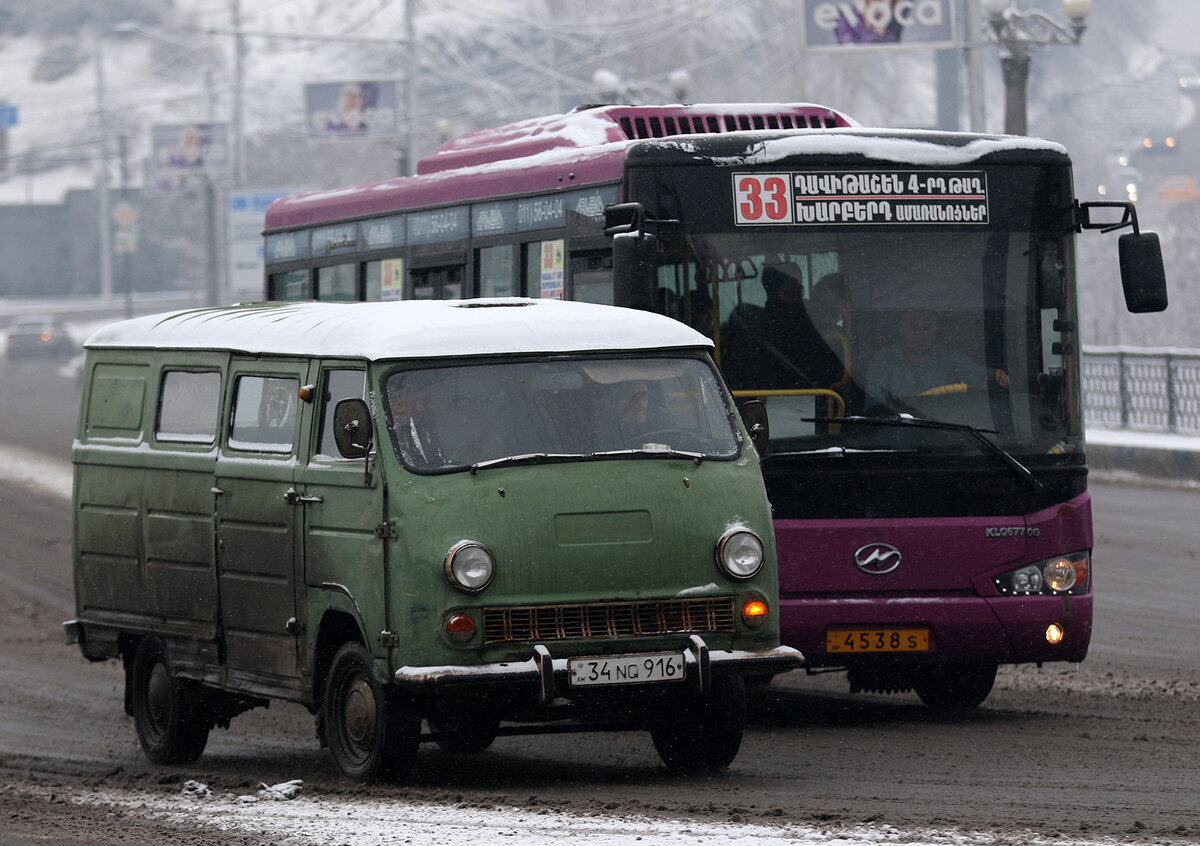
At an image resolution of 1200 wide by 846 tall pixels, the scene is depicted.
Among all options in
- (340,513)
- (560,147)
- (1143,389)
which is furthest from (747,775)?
(1143,389)

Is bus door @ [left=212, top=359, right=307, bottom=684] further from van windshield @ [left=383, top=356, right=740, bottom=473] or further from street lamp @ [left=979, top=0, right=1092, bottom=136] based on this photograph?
street lamp @ [left=979, top=0, right=1092, bottom=136]

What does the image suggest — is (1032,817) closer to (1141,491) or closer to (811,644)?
(811,644)

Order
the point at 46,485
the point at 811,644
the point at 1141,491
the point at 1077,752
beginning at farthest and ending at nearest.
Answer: the point at 46,485
the point at 1141,491
the point at 811,644
the point at 1077,752

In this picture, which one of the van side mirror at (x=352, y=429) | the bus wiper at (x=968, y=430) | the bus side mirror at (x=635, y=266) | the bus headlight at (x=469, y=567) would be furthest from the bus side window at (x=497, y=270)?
the bus headlight at (x=469, y=567)

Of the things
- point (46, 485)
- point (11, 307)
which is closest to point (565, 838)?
point (46, 485)

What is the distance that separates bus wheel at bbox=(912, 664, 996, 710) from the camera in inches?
448

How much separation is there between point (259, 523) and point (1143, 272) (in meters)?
4.44

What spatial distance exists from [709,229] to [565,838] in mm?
4127

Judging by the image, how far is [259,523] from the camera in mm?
9328

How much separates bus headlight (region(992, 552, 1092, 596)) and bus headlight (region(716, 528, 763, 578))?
2.25 meters

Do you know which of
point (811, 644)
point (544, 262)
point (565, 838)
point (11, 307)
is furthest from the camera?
point (11, 307)

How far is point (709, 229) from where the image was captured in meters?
10.5

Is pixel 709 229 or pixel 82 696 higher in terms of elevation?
pixel 709 229

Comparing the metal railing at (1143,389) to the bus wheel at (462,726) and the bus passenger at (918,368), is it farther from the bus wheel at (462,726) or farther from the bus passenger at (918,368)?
the bus wheel at (462,726)
